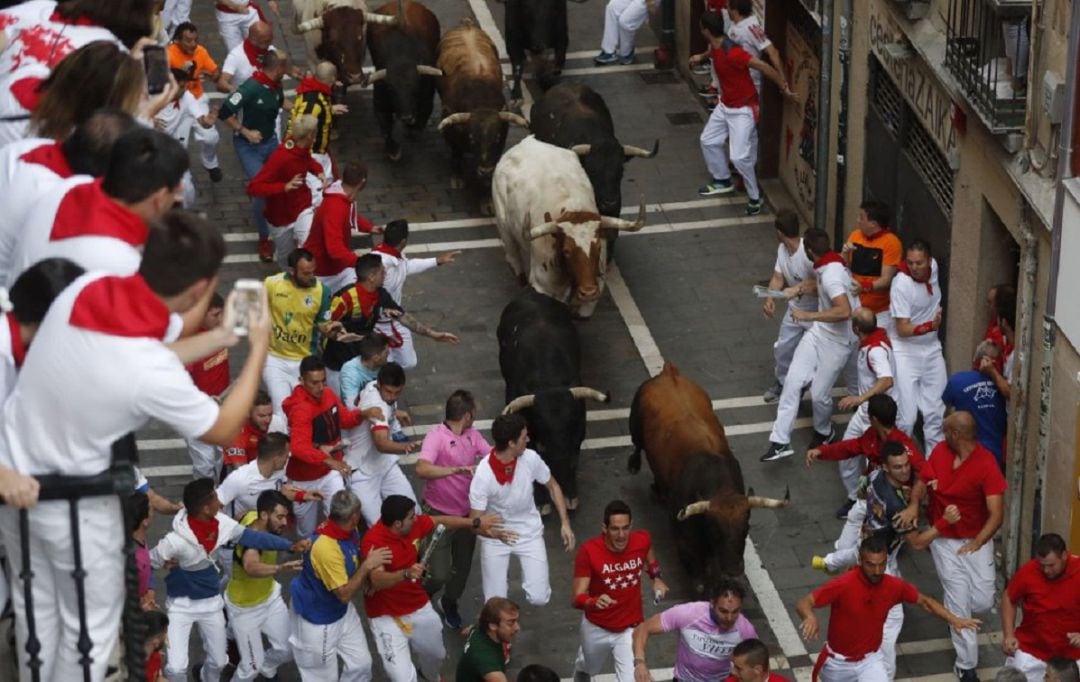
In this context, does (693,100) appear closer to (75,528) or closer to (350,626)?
(350,626)

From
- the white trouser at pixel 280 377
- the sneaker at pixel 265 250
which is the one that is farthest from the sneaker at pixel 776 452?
the sneaker at pixel 265 250

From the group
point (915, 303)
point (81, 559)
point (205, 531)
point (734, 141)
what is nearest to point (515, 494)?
point (205, 531)

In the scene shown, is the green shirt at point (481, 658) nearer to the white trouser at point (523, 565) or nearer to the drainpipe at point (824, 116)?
the white trouser at point (523, 565)

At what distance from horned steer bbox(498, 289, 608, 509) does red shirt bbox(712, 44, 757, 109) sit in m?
4.13

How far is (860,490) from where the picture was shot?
14.0 meters

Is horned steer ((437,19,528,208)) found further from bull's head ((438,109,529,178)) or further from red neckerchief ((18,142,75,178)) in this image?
red neckerchief ((18,142,75,178))

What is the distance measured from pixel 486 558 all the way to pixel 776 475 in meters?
3.26

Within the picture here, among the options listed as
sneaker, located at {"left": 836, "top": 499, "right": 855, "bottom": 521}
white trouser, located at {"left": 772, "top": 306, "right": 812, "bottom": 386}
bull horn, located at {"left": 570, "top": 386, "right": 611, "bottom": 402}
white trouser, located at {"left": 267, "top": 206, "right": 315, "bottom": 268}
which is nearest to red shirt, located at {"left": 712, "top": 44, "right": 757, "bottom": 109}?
white trouser, located at {"left": 772, "top": 306, "right": 812, "bottom": 386}

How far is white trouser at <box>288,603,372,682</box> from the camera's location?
12961mm

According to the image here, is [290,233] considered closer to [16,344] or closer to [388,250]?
[388,250]

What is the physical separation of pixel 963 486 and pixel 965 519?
0.97 feet

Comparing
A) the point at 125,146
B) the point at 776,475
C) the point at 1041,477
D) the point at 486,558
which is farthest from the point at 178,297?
the point at 776,475

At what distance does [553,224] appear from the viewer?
18.2 m

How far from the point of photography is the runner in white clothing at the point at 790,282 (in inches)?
647
